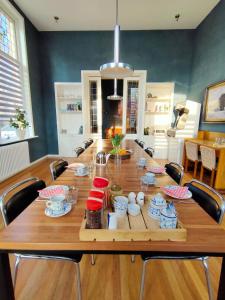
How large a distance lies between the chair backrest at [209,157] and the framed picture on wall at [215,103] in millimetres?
925

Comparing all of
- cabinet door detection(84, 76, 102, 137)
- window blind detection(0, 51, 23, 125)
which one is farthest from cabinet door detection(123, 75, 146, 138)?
window blind detection(0, 51, 23, 125)

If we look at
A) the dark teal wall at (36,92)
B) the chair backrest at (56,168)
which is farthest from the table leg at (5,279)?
the dark teal wall at (36,92)

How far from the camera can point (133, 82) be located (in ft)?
15.8

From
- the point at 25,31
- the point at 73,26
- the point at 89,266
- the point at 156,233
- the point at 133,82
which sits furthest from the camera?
the point at 133,82

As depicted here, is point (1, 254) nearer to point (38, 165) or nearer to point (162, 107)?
point (38, 165)

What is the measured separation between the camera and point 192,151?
136 inches

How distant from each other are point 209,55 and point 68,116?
162 inches

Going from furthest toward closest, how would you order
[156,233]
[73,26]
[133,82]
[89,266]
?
[133,82]
[73,26]
[89,266]
[156,233]

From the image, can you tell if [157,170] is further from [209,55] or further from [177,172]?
[209,55]

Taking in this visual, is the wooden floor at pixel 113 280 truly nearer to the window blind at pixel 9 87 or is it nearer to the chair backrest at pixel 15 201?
the chair backrest at pixel 15 201

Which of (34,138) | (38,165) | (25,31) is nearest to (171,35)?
(25,31)

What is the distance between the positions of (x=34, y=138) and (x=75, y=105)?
1571mm

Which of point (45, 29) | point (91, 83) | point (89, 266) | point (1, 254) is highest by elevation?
A: point (45, 29)

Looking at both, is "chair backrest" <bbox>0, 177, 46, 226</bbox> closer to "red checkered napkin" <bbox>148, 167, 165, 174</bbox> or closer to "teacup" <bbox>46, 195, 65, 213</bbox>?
"teacup" <bbox>46, 195, 65, 213</bbox>
